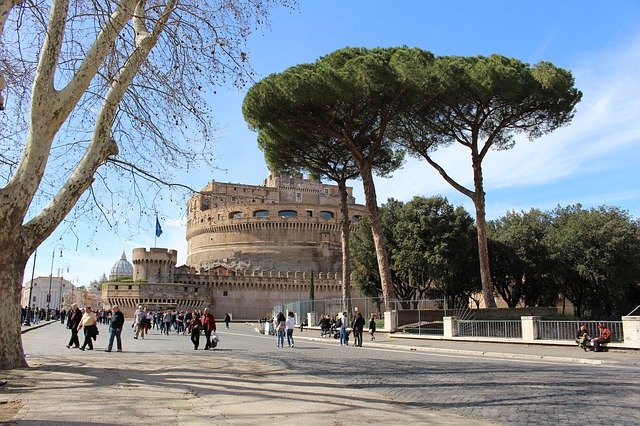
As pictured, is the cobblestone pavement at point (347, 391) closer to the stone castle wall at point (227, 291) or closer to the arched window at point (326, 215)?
the stone castle wall at point (227, 291)

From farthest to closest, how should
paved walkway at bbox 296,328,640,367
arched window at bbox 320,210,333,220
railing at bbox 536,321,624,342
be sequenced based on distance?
arched window at bbox 320,210,333,220
railing at bbox 536,321,624,342
paved walkway at bbox 296,328,640,367

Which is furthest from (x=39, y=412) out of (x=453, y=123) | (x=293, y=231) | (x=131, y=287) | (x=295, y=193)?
(x=295, y=193)

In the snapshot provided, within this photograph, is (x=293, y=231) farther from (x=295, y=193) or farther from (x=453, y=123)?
(x=453, y=123)

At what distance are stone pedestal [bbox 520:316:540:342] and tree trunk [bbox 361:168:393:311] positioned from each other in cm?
763

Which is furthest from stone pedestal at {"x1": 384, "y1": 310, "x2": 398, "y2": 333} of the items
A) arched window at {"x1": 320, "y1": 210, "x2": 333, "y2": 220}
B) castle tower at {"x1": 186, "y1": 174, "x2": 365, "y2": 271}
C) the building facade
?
Answer: the building facade

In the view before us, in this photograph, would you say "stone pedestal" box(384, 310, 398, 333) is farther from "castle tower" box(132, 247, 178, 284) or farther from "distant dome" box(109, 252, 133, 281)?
"distant dome" box(109, 252, 133, 281)

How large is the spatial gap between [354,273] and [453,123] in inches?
606

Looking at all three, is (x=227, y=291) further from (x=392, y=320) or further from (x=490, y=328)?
(x=490, y=328)

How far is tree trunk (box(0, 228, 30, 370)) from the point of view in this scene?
848 centimetres

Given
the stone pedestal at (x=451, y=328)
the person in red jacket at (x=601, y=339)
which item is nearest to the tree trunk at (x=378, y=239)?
the stone pedestal at (x=451, y=328)

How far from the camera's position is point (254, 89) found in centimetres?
2806

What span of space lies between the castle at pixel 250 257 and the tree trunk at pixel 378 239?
63.5ft

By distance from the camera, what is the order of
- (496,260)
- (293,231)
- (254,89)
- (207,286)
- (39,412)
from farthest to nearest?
(293,231), (207,286), (496,260), (254,89), (39,412)

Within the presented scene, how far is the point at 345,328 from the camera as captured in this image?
20.3m
